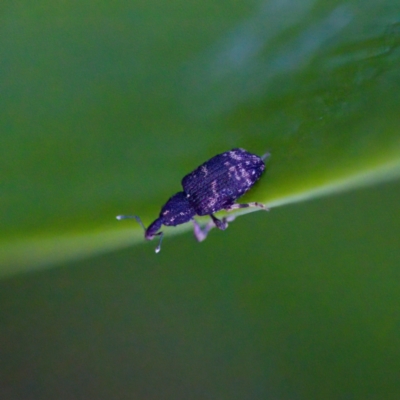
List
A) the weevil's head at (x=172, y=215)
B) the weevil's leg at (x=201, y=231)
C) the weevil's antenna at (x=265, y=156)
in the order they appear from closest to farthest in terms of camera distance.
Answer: the weevil's leg at (x=201, y=231)
the weevil's antenna at (x=265, y=156)
the weevil's head at (x=172, y=215)

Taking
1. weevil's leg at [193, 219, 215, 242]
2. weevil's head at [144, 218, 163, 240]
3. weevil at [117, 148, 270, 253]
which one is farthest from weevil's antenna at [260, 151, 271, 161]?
weevil's head at [144, 218, 163, 240]

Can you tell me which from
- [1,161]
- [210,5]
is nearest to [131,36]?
[210,5]

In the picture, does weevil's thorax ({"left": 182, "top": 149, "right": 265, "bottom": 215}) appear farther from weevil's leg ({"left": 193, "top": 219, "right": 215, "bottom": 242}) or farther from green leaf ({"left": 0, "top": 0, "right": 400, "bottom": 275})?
weevil's leg ({"left": 193, "top": 219, "right": 215, "bottom": 242})

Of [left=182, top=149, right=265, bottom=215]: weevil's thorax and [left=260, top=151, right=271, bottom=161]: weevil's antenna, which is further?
[left=182, top=149, right=265, bottom=215]: weevil's thorax

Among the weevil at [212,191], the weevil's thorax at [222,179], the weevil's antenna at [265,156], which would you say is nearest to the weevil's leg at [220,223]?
the weevil at [212,191]

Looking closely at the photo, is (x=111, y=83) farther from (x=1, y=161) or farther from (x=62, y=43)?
(x=1, y=161)

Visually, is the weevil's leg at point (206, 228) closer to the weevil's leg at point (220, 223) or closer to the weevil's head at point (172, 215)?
the weevil's leg at point (220, 223)

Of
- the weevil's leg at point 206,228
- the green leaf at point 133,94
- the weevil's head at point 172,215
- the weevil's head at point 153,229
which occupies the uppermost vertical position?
the green leaf at point 133,94
